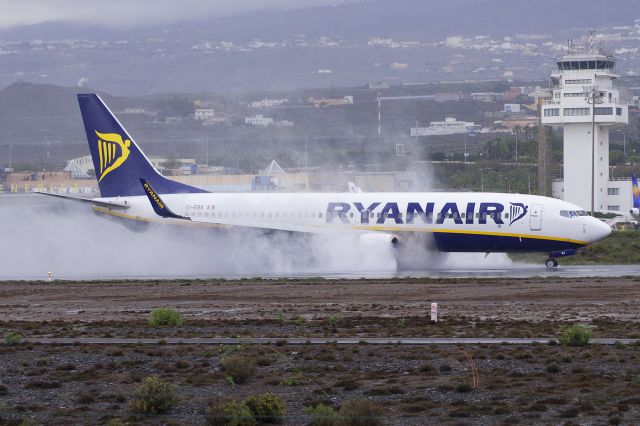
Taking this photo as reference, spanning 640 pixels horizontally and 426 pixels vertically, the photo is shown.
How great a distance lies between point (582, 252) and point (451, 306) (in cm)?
3379

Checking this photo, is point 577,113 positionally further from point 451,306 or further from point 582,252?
point 451,306

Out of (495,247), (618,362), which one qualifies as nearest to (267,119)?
(495,247)

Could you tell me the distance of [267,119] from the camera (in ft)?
601

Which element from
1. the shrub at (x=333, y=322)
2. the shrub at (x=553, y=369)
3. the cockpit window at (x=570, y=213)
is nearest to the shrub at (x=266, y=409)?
the shrub at (x=553, y=369)

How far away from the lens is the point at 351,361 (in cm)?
2636

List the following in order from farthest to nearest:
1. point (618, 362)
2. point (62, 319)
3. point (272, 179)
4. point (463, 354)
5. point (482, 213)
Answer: point (272, 179), point (482, 213), point (62, 319), point (463, 354), point (618, 362)

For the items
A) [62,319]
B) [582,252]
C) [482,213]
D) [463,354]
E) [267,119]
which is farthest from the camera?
[267,119]

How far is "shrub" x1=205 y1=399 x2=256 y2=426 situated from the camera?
2016 cm

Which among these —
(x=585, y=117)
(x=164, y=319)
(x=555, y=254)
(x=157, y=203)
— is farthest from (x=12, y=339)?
(x=585, y=117)

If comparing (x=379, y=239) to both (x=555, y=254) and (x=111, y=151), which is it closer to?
(x=555, y=254)

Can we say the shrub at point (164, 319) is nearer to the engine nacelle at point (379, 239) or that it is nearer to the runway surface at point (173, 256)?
the runway surface at point (173, 256)

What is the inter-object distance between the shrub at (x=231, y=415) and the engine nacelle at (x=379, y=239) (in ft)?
120

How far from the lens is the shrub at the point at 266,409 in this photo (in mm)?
20703

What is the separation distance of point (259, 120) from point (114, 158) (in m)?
120
